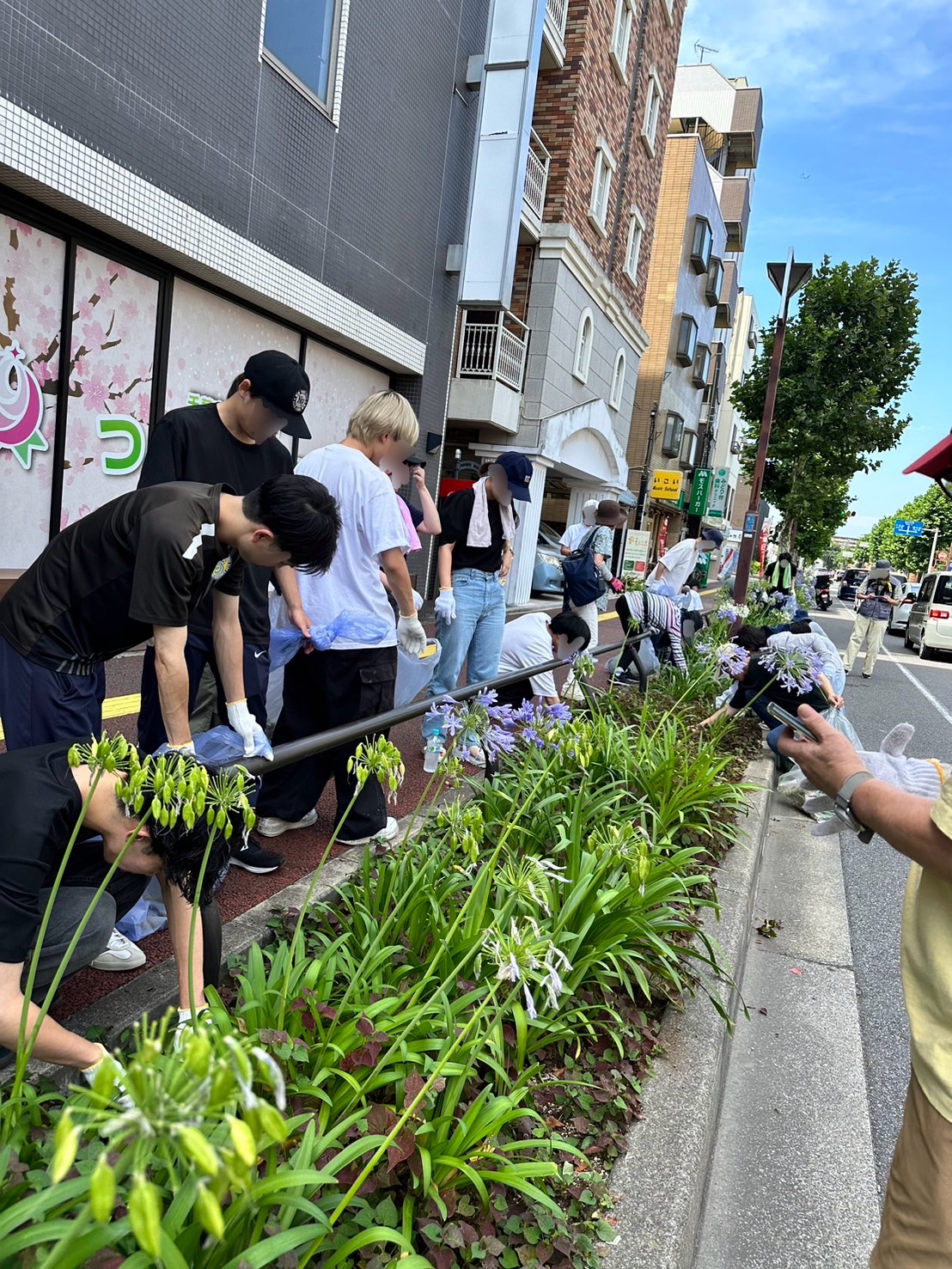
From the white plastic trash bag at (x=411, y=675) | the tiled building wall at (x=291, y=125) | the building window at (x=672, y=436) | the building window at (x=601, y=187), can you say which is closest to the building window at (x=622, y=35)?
the building window at (x=601, y=187)

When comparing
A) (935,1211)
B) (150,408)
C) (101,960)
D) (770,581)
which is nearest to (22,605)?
(101,960)

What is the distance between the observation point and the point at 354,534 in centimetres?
358

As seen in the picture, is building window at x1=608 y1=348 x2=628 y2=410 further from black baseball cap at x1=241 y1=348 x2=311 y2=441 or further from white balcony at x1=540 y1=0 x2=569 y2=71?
black baseball cap at x1=241 y1=348 x2=311 y2=441

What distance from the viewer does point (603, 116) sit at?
17.1 meters

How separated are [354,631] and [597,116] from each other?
1696 cm

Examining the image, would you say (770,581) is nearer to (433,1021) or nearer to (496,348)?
Answer: (496,348)

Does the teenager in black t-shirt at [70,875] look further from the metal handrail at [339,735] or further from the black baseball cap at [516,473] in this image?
the black baseball cap at [516,473]

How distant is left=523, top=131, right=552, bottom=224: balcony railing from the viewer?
14500 millimetres

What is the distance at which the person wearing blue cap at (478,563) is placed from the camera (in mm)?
5074

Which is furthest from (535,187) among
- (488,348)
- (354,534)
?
(354,534)

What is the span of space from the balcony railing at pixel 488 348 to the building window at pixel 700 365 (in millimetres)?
23088

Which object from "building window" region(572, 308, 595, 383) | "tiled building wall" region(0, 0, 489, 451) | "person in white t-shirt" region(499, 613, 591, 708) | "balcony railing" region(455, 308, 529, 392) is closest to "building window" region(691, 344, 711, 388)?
"building window" region(572, 308, 595, 383)

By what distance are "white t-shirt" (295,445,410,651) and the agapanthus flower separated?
231cm

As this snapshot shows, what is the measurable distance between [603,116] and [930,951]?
19226mm
